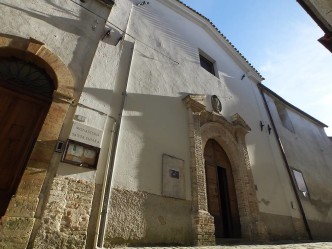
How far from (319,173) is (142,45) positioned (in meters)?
10.5

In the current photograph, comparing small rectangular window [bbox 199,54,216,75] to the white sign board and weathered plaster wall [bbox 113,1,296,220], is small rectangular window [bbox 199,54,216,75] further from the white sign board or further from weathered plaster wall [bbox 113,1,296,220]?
the white sign board

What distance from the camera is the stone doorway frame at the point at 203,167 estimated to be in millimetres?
5016

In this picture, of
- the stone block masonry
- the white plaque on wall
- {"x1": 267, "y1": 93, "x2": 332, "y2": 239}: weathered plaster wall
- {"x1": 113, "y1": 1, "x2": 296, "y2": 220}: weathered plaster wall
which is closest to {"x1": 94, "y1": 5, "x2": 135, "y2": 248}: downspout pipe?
{"x1": 113, "y1": 1, "x2": 296, "y2": 220}: weathered plaster wall

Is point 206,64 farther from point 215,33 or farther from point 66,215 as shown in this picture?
point 66,215

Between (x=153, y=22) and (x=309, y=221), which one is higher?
(x=153, y=22)

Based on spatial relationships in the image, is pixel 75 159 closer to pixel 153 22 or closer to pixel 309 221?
pixel 153 22

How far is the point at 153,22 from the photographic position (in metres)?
7.52

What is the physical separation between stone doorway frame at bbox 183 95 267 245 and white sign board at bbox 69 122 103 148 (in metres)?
2.48

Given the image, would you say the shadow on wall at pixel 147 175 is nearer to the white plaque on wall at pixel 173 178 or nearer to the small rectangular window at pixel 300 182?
the white plaque on wall at pixel 173 178

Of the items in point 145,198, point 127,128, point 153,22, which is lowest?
point 145,198

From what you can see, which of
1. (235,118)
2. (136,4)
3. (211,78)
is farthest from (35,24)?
(235,118)

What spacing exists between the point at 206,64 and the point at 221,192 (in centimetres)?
502

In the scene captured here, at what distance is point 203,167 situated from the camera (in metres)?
5.80

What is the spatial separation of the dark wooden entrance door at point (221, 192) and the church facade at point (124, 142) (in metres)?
0.04
